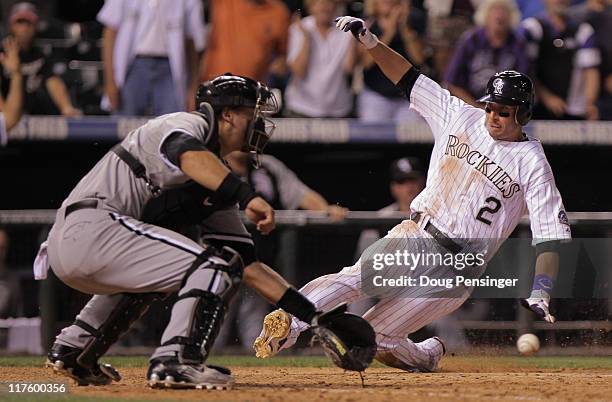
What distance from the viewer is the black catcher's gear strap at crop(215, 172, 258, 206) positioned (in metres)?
4.79

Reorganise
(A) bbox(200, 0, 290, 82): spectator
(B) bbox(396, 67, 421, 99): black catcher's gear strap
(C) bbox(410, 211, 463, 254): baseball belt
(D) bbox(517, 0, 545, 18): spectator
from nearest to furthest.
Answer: (C) bbox(410, 211, 463, 254): baseball belt
(B) bbox(396, 67, 421, 99): black catcher's gear strap
(A) bbox(200, 0, 290, 82): spectator
(D) bbox(517, 0, 545, 18): spectator

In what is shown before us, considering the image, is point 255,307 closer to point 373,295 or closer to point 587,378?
point 373,295

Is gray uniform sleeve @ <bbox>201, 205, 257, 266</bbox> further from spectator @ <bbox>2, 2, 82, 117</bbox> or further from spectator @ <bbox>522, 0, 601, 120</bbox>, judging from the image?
spectator @ <bbox>522, 0, 601, 120</bbox>

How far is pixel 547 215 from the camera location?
617 centimetres

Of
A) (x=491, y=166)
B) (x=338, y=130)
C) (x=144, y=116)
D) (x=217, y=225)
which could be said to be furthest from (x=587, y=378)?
(x=144, y=116)

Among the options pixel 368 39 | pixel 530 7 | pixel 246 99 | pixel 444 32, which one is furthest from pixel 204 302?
pixel 530 7

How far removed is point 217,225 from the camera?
18.3ft

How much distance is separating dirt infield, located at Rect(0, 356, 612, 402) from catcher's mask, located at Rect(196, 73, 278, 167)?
3.80 ft

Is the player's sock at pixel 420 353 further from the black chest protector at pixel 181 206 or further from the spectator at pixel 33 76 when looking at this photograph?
the spectator at pixel 33 76

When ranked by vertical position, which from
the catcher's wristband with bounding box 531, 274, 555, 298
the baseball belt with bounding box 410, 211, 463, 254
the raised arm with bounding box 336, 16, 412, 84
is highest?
the raised arm with bounding box 336, 16, 412, 84

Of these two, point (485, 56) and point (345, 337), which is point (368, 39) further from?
point (485, 56)

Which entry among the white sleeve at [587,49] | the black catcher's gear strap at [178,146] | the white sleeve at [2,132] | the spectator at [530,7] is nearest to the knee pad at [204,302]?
the black catcher's gear strap at [178,146]

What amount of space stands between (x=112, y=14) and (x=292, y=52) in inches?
61.4

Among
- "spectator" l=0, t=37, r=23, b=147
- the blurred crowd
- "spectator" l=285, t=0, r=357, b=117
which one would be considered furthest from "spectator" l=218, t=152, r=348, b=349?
"spectator" l=0, t=37, r=23, b=147
